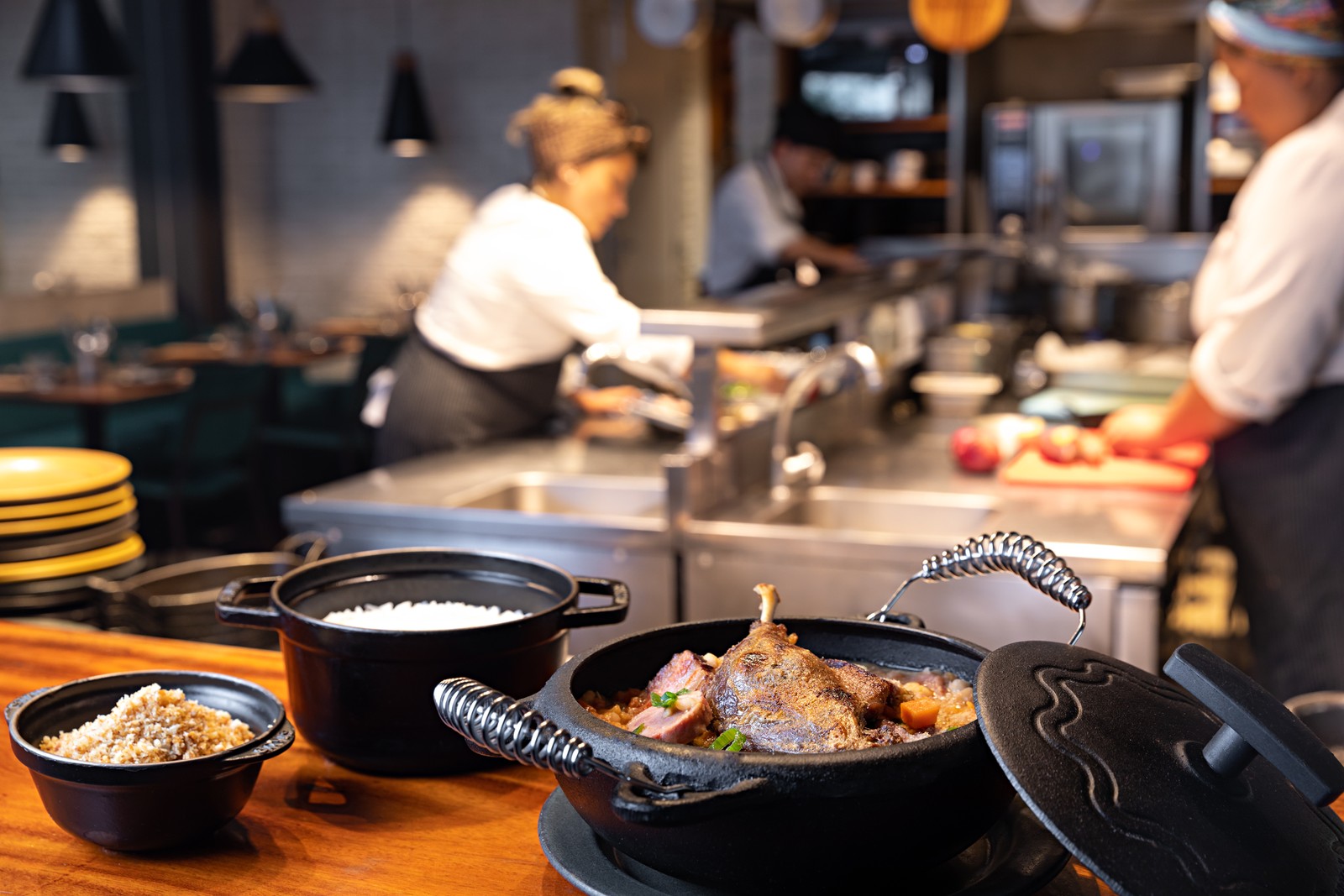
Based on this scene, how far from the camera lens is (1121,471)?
3.08 meters

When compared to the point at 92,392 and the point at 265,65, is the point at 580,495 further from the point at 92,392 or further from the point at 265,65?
the point at 265,65

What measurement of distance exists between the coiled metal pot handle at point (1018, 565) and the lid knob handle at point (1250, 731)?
14cm

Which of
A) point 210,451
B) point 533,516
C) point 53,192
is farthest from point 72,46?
point 533,516

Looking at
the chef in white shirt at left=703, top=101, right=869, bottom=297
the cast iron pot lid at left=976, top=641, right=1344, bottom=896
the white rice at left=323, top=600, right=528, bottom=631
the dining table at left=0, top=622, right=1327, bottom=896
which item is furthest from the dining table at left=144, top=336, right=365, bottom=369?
the cast iron pot lid at left=976, top=641, right=1344, bottom=896

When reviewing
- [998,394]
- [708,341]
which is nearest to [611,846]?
[708,341]

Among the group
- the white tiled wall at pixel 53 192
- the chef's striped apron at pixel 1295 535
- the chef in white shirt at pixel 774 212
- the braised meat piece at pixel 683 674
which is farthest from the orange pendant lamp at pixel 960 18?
the white tiled wall at pixel 53 192

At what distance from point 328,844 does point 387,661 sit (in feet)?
0.50

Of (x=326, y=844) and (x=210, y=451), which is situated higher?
(x=326, y=844)

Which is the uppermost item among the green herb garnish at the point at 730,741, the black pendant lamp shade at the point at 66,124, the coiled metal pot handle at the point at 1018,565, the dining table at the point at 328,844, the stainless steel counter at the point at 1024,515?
the black pendant lamp shade at the point at 66,124

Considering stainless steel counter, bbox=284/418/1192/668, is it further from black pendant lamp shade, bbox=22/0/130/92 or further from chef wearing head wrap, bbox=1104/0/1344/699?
black pendant lamp shade, bbox=22/0/130/92

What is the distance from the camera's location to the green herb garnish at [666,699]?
96 cm

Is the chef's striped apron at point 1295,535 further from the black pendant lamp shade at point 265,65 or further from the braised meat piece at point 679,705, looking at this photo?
the black pendant lamp shade at point 265,65

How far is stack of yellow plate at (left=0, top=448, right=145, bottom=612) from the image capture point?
1894mm

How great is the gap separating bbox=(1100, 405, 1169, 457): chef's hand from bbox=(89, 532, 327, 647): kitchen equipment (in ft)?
6.34
